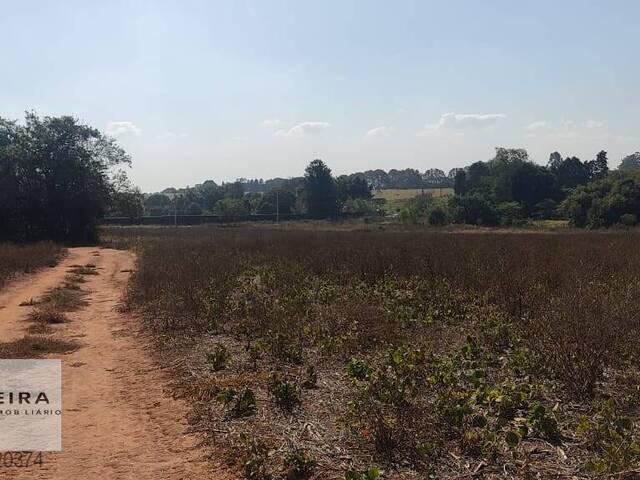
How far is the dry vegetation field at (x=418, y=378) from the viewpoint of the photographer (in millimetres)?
4133

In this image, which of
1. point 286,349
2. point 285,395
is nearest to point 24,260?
point 286,349

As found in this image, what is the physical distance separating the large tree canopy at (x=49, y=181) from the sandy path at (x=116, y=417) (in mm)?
27996

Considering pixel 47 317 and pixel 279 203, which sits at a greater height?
pixel 279 203

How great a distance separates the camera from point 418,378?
19.2 ft

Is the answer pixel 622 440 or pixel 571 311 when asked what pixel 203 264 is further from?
pixel 622 440

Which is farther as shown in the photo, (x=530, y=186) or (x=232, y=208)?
(x=232, y=208)

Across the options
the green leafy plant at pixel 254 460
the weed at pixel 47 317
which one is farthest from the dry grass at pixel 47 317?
the green leafy plant at pixel 254 460

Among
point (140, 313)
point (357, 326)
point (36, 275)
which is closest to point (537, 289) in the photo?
point (357, 326)

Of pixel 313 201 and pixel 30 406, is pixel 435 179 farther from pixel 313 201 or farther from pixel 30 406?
pixel 30 406

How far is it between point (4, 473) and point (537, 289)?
8176 mm

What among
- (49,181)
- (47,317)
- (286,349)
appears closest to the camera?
(286,349)

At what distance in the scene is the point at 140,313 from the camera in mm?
11195

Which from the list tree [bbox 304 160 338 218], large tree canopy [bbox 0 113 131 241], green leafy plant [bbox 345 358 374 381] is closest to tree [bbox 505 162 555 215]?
tree [bbox 304 160 338 218]

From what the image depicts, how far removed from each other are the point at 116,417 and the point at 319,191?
251 feet
